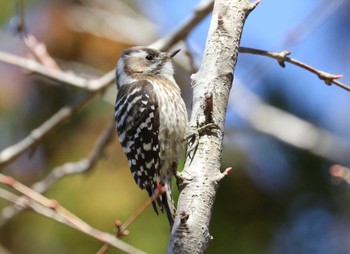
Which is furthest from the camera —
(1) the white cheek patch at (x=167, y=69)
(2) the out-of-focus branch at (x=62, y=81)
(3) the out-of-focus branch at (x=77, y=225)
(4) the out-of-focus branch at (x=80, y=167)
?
(1) the white cheek patch at (x=167, y=69)

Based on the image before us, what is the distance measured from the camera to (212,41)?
123 inches

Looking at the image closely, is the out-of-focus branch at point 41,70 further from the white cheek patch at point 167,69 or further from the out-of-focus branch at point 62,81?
the white cheek patch at point 167,69

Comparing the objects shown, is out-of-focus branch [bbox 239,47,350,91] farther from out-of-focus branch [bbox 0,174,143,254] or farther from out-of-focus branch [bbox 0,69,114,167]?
→ out-of-focus branch [bbox 0,69,114,167]

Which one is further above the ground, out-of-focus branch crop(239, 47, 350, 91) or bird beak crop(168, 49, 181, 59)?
bird beak crop(168, 49, 181, 59)

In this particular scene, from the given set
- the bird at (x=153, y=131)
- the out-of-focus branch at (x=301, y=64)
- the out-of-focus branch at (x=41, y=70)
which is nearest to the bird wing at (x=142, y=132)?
the bird at (x=153, y=131)

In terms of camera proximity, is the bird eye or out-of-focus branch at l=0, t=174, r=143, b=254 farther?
the bird eye

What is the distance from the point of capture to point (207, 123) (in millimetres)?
2980

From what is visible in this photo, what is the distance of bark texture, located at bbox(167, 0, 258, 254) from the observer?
2639 millimetres

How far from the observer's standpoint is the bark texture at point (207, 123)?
264 cm

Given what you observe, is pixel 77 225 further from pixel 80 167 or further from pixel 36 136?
pixel 80 167

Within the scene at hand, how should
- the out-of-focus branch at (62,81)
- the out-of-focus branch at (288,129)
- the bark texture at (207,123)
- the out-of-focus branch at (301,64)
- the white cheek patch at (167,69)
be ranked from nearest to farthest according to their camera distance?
the bark texture at (207,123)
the out-of-focus branch at (301,64)
the out-of-focus branch at (62,81)
the white cheek patch at (167,69)
the out-of-focus branch at (288,129)

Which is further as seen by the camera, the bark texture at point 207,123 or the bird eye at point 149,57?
the bird eye at point 149,57

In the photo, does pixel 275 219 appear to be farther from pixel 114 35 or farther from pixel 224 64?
pixel 224 64

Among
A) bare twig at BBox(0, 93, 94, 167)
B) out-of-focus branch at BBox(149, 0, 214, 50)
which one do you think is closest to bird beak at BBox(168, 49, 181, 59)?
out-of-focus branch at BBox(149, 0, 214, 50)
